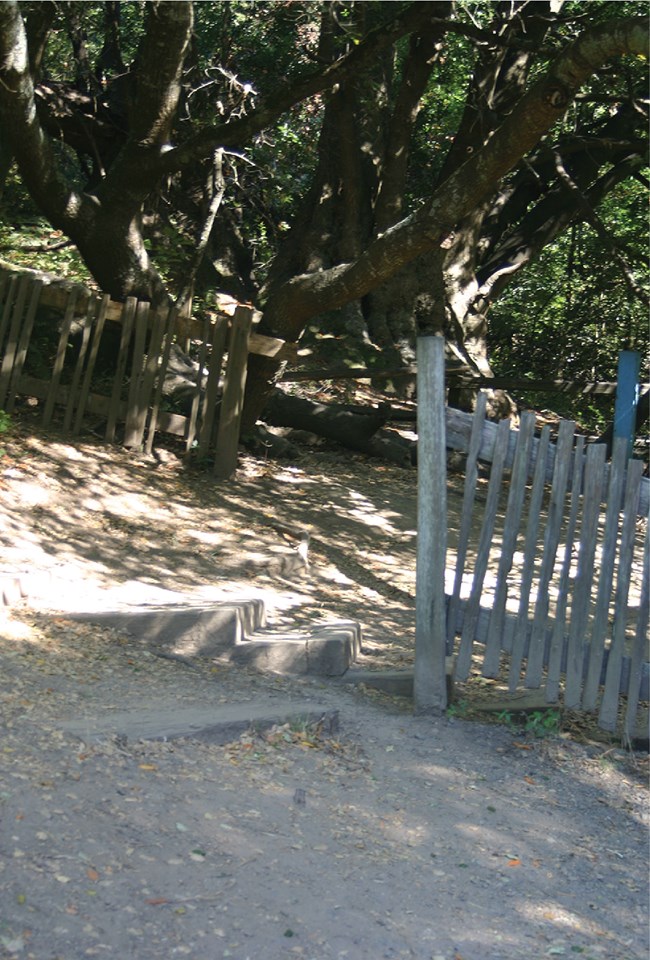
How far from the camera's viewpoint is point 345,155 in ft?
48.6

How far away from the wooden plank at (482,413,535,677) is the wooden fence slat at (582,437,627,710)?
0.42m

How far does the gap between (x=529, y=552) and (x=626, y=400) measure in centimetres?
119

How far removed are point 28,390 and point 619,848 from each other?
7316 mm

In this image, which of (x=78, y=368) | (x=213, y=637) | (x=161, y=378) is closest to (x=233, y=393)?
(x=161, y=378)

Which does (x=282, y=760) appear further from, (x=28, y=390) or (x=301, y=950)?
(x=28, y=390)

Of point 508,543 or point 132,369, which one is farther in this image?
point 132,369

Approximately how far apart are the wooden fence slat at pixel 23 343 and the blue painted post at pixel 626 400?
5.86 meters

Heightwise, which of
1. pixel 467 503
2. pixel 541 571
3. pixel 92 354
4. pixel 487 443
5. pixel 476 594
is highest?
pixel 92 354

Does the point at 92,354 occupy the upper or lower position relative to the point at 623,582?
upper

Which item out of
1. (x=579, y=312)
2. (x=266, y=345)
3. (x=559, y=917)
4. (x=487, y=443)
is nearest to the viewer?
(x=559, y=917)

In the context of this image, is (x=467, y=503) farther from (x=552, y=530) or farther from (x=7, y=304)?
(x=7, y=304)

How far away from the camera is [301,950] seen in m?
3.04

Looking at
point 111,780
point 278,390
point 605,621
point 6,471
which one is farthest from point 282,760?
point 278,390

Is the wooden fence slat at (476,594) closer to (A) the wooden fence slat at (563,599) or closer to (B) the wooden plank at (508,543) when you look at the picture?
(B) the wooden plank at (508,543)
